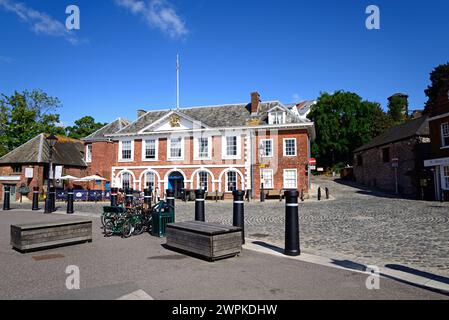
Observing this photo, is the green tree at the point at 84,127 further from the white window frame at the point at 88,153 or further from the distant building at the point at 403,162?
the distant building at the point at 403,162

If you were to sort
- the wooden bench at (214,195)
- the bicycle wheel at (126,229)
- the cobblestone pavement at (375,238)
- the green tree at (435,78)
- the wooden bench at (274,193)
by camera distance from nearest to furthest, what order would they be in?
the cobblestone pavement at (375,238) → the bicycle wheel at (126,229) → the wooden bench at (274,193) → the wooden bench at (214,195) → the green tree at (435,78)

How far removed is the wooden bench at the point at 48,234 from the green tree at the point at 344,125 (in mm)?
48560

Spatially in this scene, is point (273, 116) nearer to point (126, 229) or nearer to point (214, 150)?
point (214, 150)

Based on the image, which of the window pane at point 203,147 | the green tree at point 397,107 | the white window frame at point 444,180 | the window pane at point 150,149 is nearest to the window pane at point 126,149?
the window pane at point 150,149

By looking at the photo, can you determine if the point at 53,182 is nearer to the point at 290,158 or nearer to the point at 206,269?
the point at 290,158

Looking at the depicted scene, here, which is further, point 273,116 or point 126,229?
point 273,116

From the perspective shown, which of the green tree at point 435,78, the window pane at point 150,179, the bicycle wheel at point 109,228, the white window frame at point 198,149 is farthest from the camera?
the green tree at point 435,78

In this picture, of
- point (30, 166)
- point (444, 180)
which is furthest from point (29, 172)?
point (444, 180)

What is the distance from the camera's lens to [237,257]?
22.4ft

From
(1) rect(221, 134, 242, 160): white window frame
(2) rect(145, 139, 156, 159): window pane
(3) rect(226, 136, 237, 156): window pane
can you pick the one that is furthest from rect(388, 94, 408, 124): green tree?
(2) rect(145, 139, 156, 159): window pane

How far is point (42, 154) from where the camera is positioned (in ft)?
107

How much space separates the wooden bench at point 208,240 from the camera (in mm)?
6316

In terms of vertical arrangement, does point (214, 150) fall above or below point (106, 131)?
below

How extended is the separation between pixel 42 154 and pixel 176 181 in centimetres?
1467
